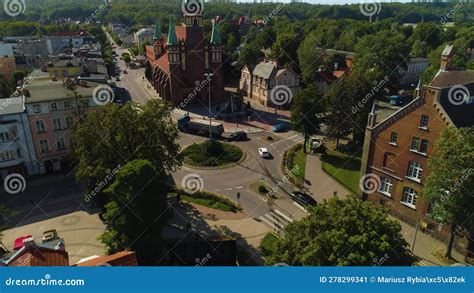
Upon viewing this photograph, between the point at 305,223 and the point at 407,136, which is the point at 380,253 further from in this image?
the point at 407,136

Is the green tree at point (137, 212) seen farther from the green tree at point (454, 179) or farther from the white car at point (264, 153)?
the white car at point (264, 153)

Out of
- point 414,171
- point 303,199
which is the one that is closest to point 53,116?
point 303,199

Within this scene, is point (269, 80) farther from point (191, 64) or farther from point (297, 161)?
point (297, 161)

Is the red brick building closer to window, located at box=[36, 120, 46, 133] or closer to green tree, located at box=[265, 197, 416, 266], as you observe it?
green tree, located at box=[265, 197, 416, 266]

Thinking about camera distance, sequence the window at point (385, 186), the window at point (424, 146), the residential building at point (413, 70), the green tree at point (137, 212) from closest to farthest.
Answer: the green tree at point (137, 212) < the window at point (424, 146) < the window at point (385, 186) < the residential building at point (413, 70)

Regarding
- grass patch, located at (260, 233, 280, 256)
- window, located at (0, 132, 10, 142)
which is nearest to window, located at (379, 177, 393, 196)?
grass patch, located at (260, 233, 280, 256)

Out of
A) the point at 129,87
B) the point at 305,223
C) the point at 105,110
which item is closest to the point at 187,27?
the point at 129,87

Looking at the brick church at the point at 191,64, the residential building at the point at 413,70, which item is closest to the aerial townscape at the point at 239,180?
the brick church at the point at 191,64
